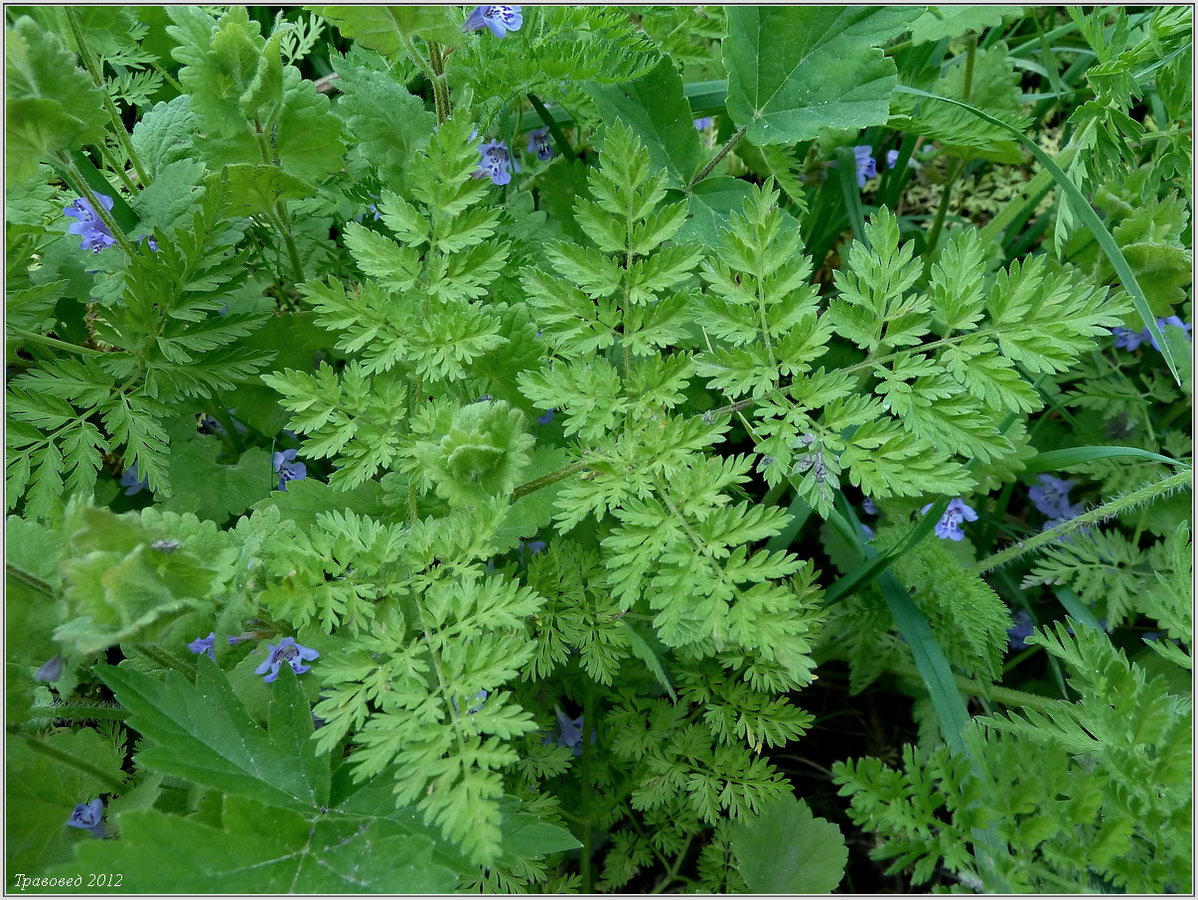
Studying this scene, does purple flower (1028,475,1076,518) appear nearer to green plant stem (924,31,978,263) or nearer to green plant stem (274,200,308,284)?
green plant stem (924,31,978,263)

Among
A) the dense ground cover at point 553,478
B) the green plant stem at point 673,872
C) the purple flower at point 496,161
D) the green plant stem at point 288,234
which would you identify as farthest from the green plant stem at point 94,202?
the green plant stem at point 673,872

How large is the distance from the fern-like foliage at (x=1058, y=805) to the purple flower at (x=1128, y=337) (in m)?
1.43

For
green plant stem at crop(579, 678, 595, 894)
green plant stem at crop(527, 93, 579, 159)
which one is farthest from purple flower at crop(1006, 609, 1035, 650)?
green plant stem at crop(527, 93, 579, 159)

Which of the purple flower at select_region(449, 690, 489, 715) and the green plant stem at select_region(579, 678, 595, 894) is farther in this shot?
the green plant stem at select_region(579, 678, 595, 894)

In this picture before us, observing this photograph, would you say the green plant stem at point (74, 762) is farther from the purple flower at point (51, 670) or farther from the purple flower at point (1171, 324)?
the purple flower at point (1171, 324)

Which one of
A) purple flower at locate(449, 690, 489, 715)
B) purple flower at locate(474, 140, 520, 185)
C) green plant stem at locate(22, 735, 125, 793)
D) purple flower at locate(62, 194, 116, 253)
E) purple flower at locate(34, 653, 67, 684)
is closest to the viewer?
purple flower at locate(449, 690, 489, 715)

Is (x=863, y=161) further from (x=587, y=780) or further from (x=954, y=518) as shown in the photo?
(x=587, y=780)

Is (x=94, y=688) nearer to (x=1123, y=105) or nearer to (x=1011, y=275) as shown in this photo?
(x=1011, y=275)

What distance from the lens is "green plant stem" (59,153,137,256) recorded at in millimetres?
1972

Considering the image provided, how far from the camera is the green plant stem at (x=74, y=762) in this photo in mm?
1854

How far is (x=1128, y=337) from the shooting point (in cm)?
288

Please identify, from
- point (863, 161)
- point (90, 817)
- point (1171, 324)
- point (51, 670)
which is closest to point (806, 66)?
point (863, 161)

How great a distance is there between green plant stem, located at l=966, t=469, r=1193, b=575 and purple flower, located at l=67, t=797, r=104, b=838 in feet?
7.26

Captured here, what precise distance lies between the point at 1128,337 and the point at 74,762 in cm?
318
